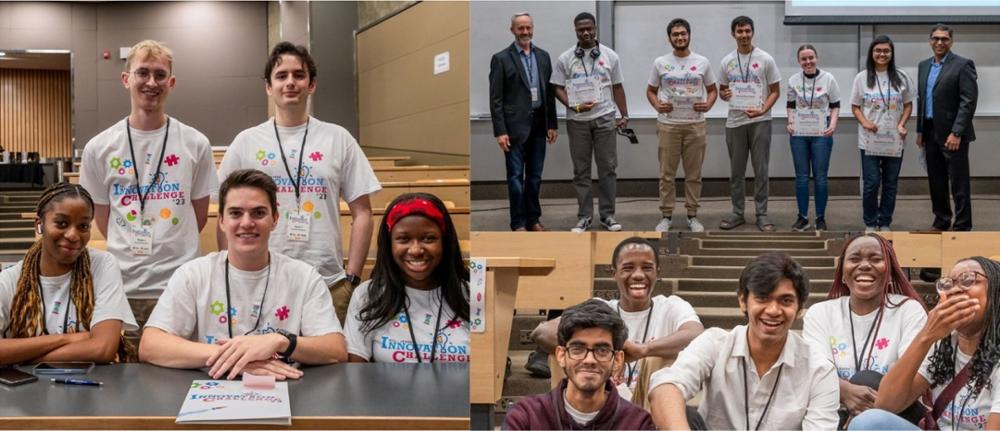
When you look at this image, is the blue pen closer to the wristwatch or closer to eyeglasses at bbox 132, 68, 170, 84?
the wristwatch

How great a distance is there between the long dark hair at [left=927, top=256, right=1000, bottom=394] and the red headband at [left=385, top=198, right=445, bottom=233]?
95 cm

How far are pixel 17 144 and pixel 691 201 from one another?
208 cm

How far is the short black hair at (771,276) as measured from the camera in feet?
4.75

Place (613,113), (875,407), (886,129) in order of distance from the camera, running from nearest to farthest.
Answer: (875,407), (886,129), (613,113)

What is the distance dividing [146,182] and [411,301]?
74cm

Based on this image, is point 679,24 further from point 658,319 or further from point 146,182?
point 146,182

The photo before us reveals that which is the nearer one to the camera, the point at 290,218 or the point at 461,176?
the point at 290,218

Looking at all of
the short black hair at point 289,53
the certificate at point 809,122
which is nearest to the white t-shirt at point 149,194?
the short black hair at point 289,53

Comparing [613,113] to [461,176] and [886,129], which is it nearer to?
[886,129]

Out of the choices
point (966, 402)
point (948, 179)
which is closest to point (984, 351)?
point (966, 402)

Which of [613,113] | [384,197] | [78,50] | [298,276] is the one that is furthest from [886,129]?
[78,50]

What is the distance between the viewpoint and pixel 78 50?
9.15 feet

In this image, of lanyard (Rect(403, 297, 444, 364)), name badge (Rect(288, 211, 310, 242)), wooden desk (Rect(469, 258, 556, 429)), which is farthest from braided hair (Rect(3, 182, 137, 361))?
wooden desk (Rect(469, 258, 556, 429))

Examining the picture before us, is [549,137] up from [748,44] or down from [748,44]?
down
